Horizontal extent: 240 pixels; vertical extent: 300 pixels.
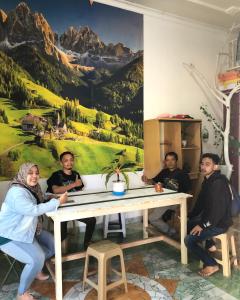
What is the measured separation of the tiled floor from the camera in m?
2.41

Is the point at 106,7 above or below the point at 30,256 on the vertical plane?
above

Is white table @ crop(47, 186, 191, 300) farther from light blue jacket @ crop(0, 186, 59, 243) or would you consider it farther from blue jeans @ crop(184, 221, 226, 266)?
blue jeans @ crop(184, 221, 226, 266)

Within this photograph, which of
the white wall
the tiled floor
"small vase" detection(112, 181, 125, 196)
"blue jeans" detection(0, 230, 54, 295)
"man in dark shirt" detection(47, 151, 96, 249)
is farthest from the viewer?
the white wall

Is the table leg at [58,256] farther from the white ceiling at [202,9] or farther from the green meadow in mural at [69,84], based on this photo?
the white ceiling at [202,9]

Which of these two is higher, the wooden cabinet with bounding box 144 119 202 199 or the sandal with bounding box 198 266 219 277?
the wooden cabinet with bounding box 144 119 202 199

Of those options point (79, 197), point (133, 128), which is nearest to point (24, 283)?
point (79, 197)

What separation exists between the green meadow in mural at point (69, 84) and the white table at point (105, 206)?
1059 millimetres

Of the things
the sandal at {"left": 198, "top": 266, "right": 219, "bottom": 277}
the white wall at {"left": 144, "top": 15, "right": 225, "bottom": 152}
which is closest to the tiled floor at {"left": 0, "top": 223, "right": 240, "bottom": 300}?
the sandal at {"left": 198, "top": 266, "right": 219, "bottom": 277}

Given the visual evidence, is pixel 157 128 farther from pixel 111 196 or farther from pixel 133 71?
pixel 111 196

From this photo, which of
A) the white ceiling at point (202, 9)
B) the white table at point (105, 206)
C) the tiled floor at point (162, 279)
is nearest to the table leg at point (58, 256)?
the white table at point (105, 206)

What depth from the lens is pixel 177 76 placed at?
4914 millimetres

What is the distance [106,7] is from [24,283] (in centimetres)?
373

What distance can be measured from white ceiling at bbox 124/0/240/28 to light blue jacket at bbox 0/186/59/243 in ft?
11.3

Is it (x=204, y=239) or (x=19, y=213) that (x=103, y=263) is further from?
(x=204, y=239)
